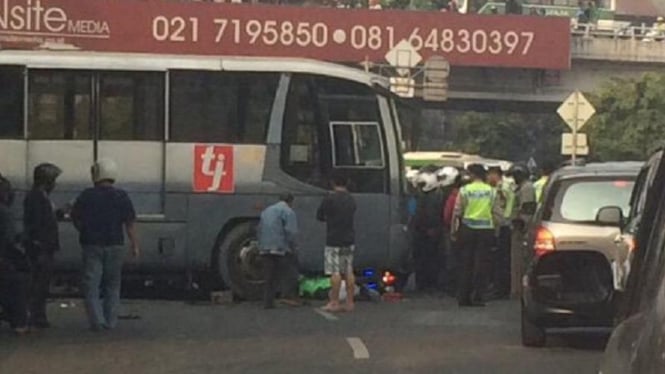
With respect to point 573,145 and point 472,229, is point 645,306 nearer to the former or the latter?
point 472,229

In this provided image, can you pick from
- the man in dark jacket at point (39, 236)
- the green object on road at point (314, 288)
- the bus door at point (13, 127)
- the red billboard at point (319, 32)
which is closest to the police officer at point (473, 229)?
the green object on road at point (314, 288)

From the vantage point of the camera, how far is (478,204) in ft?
62.3

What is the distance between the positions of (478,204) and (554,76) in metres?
38.8

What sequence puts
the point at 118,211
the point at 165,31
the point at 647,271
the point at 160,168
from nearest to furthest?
the point at 647,271 → the point at 118,211 → the point at 160,168 → the point at 165,31

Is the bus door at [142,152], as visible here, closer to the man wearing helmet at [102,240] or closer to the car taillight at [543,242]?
the man wearing helmet at [102,240]

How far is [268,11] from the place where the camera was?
52438 mm

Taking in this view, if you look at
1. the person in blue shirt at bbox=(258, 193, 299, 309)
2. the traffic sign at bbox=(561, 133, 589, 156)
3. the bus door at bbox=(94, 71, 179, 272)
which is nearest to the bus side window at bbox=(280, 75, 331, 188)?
the person in blue shirt at bbox=(258, 193, 299, 309)

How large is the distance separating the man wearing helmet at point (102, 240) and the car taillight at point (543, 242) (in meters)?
4.35

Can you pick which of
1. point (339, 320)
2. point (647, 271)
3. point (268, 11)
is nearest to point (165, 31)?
point (268, 11)

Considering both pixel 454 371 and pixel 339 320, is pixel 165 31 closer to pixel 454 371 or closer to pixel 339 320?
pixel 339 320

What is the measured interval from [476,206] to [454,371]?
22.3 feet

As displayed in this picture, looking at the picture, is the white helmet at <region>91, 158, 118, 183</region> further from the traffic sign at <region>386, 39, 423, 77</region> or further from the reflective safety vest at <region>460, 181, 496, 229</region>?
the traffic sign at <region>386, 39, 423, 77</region>

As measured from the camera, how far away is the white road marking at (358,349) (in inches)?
525

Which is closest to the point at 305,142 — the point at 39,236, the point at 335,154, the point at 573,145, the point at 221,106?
the point at 335,154
